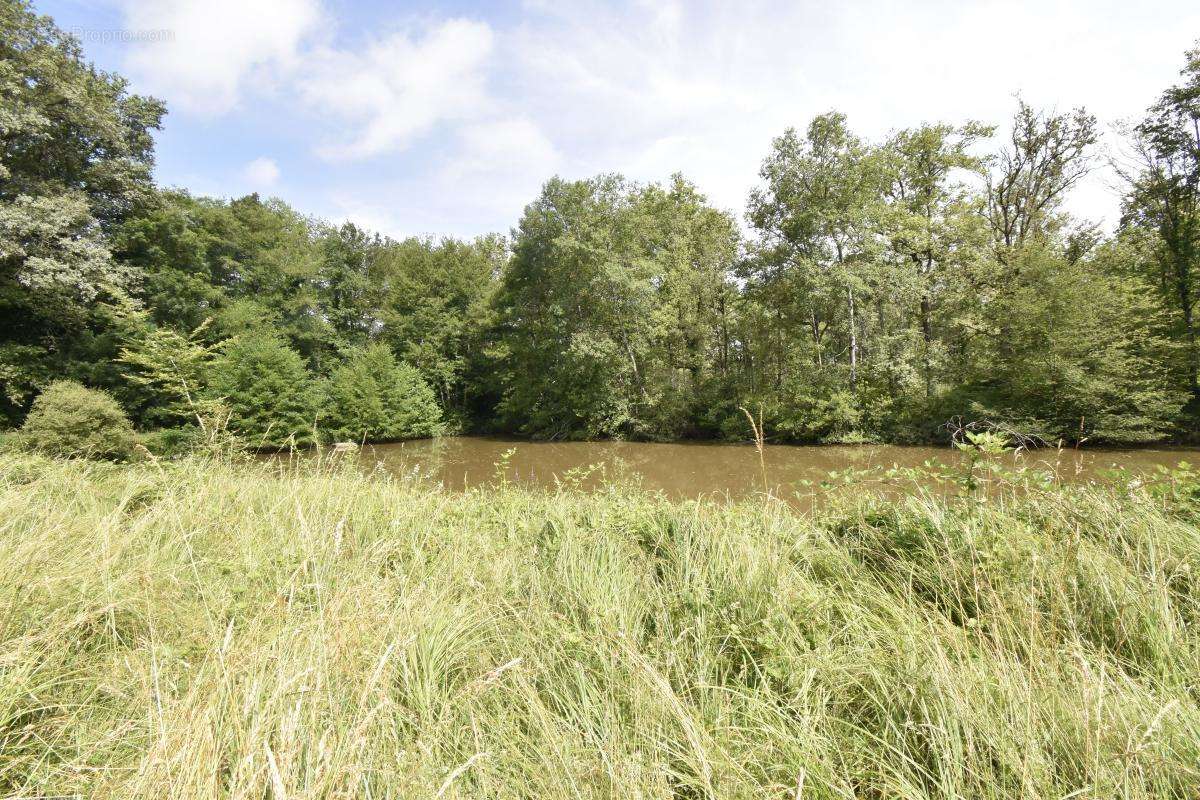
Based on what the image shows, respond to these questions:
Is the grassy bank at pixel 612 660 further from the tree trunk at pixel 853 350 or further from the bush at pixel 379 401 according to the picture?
the bush at pixel 379 401

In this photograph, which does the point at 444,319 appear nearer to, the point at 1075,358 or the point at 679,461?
the point at 679,461

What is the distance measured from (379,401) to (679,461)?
51.3ft

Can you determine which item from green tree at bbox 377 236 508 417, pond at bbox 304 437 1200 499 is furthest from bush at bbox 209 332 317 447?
green tree at bbox 377 236 508 417

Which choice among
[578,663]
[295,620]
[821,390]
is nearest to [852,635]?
[578,663]

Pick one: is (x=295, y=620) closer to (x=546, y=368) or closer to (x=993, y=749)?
(x=993, y=749)

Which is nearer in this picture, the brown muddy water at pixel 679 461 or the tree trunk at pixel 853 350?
the brown muddy water at pixel 679 461

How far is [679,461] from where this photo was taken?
615 inches

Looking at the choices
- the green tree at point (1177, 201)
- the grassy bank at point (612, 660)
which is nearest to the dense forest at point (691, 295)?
the green tree at point (1177, 201)

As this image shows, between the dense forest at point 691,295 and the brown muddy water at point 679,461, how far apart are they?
3.56ft

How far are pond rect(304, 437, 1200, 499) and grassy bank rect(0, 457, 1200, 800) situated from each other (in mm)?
3966

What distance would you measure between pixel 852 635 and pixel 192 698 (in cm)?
258

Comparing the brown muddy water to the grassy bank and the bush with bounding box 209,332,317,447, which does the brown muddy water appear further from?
the grassy bank

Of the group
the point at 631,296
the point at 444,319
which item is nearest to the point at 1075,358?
the point at 631,296

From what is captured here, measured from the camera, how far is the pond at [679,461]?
1084cm
